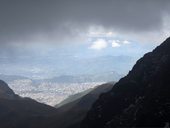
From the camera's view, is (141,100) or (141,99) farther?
(141,99)

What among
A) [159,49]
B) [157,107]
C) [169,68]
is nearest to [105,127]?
[157,107]

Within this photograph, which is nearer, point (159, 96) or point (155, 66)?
point (159, 96)

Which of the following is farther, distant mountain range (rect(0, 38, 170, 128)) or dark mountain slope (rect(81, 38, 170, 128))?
dark mountain slope (rect(81, 38, 170, 128))

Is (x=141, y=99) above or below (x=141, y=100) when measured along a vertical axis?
above

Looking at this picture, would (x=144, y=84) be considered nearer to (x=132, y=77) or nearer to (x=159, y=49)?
(x=132, y=77)

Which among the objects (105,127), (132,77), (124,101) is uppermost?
(132,77)

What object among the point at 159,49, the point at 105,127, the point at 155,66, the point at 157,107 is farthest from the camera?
the point at 159,49

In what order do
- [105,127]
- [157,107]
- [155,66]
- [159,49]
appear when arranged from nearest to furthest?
[157,107], [105,127], [155,66], [159,49]

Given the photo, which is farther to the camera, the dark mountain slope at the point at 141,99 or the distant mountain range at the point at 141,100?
the dark mountain slope at the point at 141,99
